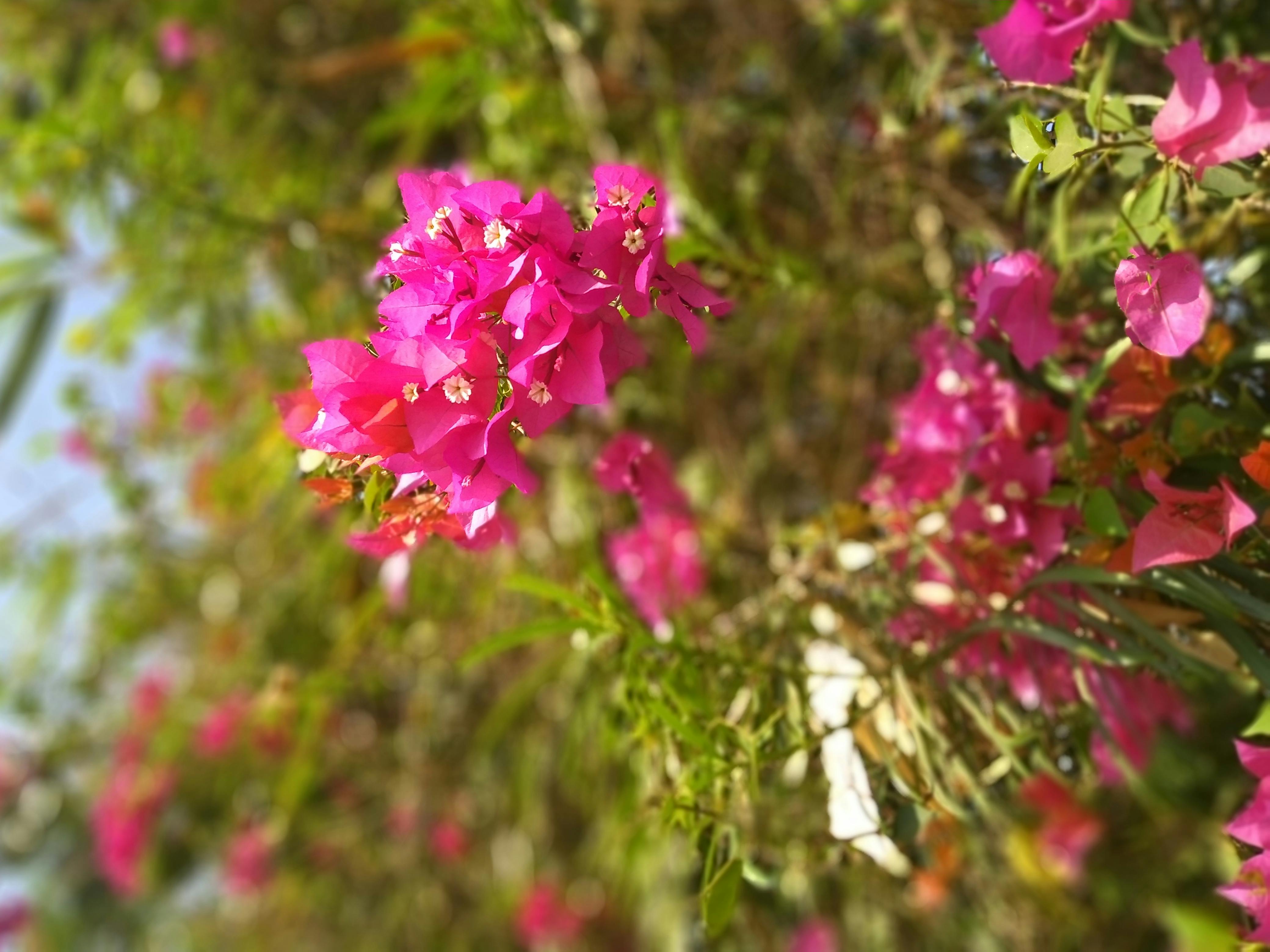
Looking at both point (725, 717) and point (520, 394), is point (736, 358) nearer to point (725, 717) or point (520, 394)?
point (725, 717)

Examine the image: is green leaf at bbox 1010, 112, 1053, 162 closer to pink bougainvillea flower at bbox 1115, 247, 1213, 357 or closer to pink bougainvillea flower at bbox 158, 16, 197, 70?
pink bougainvillea flower at bbox 1115, 247, 1213, 357

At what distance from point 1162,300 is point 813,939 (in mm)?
879

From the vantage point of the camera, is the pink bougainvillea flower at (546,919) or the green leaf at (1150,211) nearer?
the green leaf at (1150,211)

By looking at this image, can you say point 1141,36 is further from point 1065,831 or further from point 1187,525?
point 1065,831

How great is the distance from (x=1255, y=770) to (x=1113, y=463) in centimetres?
15

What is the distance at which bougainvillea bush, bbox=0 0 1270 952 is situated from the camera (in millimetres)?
417

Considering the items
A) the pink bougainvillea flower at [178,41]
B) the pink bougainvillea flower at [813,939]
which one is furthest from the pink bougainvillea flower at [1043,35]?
the pink bougainvillea flower at [178,41]

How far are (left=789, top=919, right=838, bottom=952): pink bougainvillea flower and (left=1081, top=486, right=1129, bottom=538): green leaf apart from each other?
749 millimetres

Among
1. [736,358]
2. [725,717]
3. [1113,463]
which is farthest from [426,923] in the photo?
[1113,463]

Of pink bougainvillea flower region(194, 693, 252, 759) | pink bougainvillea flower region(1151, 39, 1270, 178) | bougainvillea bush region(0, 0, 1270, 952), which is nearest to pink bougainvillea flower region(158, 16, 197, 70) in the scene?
bougainvillea bush region(0, 0, 1270, 952)

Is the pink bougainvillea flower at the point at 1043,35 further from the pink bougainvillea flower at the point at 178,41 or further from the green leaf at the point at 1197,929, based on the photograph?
the pink bougainvillea flower at the point at 178,41

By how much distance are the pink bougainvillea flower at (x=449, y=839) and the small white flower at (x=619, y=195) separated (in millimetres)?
1249

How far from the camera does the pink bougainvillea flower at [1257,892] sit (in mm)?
409

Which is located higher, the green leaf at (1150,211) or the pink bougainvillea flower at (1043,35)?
the pink bougainvillea flower at (1043,35)
